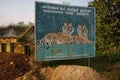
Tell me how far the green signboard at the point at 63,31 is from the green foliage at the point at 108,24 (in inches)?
231

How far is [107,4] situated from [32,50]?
220 inches

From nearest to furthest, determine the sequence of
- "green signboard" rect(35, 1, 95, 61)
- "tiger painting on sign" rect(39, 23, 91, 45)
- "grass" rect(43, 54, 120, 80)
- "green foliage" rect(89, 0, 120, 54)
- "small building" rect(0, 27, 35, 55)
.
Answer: "green signboard" rect(35, 1, 95, 61) → "tiger painting on sign" rect(39, 23, 91, 45) → "grass" rect(43, 54, 120, 80) → "green foliage" rect(89, 0, 120, 54) → "small building" rect(0, 27, 35, 55)

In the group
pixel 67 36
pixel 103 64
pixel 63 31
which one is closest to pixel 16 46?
pixel 103 64

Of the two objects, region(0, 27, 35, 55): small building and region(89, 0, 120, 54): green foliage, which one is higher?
region(89, 0, 120, 54): green foliage

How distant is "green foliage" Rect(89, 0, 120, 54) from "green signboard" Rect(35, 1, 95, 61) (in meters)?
5.88

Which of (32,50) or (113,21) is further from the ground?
(113,21)

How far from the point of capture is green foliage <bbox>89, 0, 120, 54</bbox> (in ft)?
66.9

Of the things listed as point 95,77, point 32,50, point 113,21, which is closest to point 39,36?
point 95,77

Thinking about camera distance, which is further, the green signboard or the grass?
the grass

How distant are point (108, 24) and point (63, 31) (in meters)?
7.77

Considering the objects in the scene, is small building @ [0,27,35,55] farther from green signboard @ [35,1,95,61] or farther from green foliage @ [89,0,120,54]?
green signboard @ [35,1,95,61]

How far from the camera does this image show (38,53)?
12.5 m

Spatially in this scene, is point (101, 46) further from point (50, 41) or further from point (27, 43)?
point (50, 41)

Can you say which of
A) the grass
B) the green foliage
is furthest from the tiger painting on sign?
the green foliage
